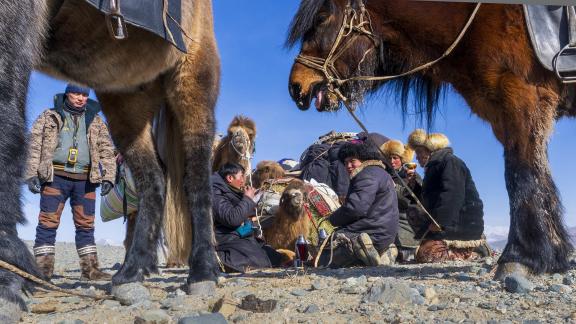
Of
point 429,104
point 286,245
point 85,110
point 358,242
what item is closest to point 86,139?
point 85,110

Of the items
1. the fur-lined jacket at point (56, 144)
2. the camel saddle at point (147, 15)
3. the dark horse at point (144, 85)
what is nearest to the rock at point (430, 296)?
the dark horse at point (144, 85)

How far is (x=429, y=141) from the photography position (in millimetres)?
8102

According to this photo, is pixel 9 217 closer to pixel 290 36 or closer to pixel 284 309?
pixel 284 309

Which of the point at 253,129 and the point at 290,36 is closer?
the point at 290,36

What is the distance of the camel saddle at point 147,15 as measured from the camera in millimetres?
3090

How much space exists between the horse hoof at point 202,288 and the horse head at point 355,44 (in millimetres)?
1845

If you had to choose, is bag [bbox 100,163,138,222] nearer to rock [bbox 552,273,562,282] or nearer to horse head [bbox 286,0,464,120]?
horse head [bbox 286,0,464,120]

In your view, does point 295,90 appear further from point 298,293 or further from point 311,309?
point 311,309

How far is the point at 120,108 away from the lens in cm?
483

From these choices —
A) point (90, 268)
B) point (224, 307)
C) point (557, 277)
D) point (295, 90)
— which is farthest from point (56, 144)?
point (557, 277)

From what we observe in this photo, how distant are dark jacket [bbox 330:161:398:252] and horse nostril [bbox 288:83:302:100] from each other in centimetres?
220

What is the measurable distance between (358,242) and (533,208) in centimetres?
278

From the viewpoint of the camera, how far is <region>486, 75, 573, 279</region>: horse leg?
4102mm

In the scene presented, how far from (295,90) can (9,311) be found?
3.30m
